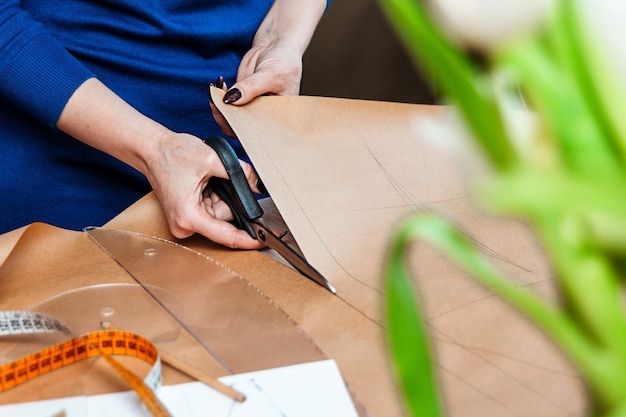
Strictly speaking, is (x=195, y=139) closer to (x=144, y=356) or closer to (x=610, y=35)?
(x=144, y=356)

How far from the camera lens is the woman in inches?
30.1

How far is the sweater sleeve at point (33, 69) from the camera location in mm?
796

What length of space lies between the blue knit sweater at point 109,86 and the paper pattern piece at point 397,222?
0.23 m

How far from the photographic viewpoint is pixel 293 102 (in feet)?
2.60

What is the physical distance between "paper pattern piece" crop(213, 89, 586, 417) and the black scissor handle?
2cm

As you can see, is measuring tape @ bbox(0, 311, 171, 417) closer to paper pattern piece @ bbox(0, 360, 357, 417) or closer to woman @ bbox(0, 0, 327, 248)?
paper pattern piece @ bbox(0, 360, 357, 417)

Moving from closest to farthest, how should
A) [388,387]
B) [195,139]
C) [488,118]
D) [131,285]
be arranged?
1. [488,118]
2. [388,387]
3. [131,285]
4. [195,139]

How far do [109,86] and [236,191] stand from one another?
1.12 ft

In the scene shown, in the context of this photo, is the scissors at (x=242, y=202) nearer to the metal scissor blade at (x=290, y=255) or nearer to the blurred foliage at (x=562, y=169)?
the metal scissor blade at (x=290, y=255)

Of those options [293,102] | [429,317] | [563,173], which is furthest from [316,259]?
[563,173]

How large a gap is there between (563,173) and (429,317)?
0.39 metres

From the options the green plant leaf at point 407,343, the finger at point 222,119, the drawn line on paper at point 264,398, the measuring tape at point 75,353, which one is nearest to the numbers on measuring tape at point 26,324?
the measuring tape at point 75,353

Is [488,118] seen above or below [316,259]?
above

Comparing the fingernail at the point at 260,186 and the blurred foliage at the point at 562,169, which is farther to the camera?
the fingernail at the point at 260,186
